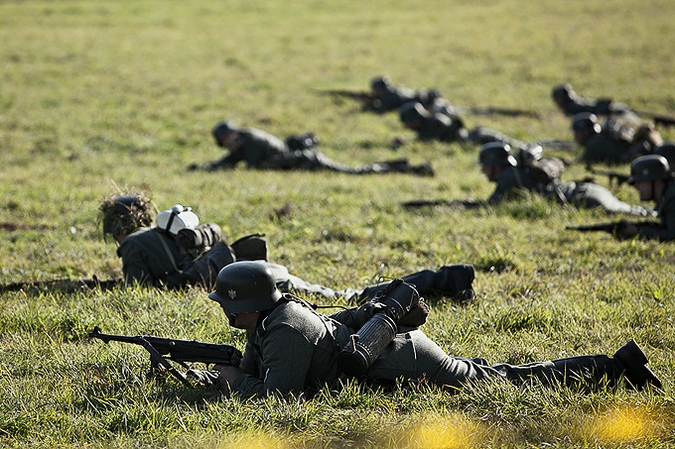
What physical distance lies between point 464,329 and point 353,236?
12.0ft

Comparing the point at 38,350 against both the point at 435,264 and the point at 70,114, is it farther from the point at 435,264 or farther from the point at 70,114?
the point at 70,114

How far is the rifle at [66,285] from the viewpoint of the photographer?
745 cm

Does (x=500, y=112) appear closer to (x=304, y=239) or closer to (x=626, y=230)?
(x=626, y=230)

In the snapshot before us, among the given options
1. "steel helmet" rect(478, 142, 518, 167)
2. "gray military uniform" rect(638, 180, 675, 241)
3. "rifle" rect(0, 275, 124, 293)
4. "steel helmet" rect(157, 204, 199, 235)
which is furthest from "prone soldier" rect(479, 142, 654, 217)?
"rifle" rect(0, 275, 124, 293)

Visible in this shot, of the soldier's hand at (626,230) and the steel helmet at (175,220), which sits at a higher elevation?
the steel helmet at (175,220)

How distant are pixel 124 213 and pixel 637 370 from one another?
16.1 ft

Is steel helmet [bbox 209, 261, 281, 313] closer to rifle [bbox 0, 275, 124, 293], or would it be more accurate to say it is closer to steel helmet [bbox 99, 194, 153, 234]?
rifle [bbox 0, 275, 124, 293]

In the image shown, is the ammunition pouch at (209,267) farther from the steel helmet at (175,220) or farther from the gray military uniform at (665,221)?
the gray military uniform at (665,221)

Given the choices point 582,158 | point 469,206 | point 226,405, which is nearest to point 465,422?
point 226,405

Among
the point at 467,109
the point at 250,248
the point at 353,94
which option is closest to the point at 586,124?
the point at 467,109

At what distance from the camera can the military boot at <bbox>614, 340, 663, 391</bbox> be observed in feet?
16.5

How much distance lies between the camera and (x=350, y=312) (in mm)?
5324

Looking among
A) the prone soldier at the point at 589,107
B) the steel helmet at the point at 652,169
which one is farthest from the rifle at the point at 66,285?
the prone soldier at the point at 589,107

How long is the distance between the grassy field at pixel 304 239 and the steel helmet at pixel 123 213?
Result: 22.3 inches
